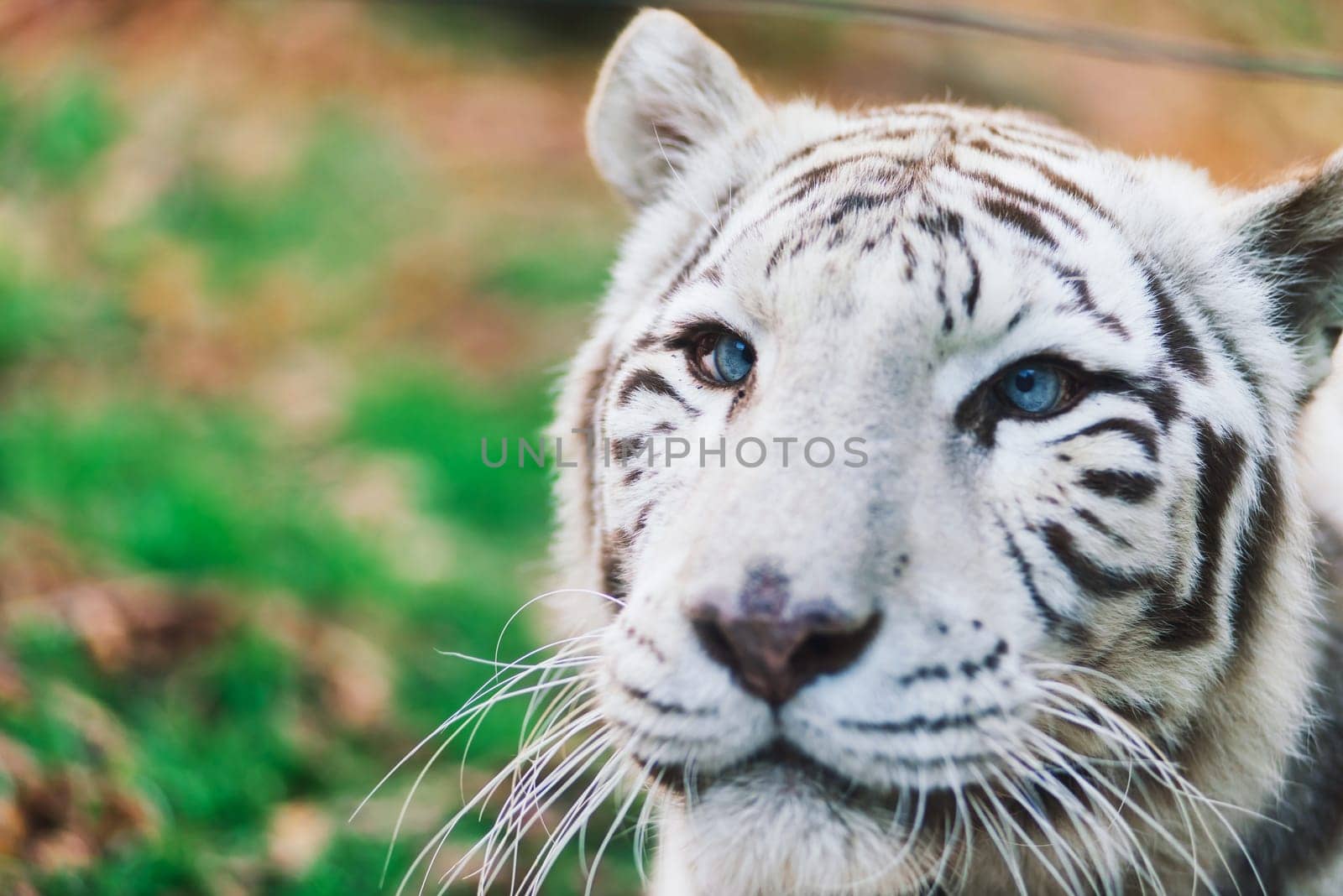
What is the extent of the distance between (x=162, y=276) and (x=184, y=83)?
1831 millimetres

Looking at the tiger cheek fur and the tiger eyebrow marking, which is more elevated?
the tiger eyebrow marking

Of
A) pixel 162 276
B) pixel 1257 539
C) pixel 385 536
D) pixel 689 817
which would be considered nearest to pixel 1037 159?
pixel 1257 539

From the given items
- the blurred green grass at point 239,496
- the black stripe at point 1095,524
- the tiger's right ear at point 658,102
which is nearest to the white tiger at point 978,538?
the black stripe at point 1095,524

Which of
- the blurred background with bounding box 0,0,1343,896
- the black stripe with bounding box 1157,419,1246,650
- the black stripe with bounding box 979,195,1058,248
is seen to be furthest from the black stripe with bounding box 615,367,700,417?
the blurred background with bounding box 0,0,1343,896

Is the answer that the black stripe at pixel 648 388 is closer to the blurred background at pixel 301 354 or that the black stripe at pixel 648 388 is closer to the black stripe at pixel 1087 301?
the black stripe at pixel 1087 301

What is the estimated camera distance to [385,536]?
15.1 feet

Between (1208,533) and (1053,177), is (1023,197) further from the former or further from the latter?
(1208,533)

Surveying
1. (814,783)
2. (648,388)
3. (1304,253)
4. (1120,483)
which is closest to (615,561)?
(648,388)

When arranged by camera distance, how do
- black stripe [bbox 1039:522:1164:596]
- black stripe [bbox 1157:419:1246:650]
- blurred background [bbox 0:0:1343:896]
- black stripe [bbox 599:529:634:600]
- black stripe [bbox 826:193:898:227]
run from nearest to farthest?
1. black stripe [bbox 1039:522:1164:596]
2. black stripe [bbox 1157:419:1246:650]
3. black stripe [bbox 826:193:898:227]
4. black stripe [bbox 599:529:634:600]
5. blurred background [bbox 0:0:1343:896]

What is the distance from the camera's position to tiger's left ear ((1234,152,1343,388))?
2.12 m

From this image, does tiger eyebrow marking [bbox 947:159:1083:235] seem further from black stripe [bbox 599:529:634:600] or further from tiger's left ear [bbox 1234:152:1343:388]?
black stripe [bbox 599:529:634:600]

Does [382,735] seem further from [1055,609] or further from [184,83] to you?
[184,83]

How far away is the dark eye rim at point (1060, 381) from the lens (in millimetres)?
1958

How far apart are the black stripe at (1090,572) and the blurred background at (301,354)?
1254 mm
